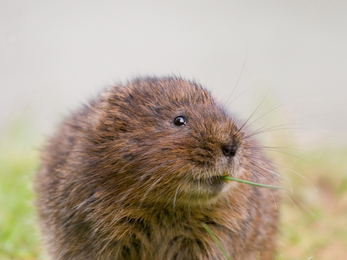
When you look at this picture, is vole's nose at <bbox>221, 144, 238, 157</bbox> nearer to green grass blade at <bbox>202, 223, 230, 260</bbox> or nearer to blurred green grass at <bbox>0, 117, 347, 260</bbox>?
→ green grass blade at <bbox>202, 223, 230, 260</bbox>

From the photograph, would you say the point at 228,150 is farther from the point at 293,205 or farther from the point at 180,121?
the point at 293,205

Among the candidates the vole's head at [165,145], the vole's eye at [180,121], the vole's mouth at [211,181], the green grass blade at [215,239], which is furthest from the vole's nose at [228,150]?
the green grass blade at [215,239]

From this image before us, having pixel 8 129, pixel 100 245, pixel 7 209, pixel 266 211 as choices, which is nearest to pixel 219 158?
pixel 100 245

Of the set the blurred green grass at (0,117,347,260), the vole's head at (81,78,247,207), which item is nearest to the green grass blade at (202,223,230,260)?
the vole's head at (81,78,247,207)

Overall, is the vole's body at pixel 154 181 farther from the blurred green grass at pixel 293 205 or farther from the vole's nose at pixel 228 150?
the blurred green grass at pixel 293 205

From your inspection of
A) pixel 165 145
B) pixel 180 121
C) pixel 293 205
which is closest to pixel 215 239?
pixel 165 145

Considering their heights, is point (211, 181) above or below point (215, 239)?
above
